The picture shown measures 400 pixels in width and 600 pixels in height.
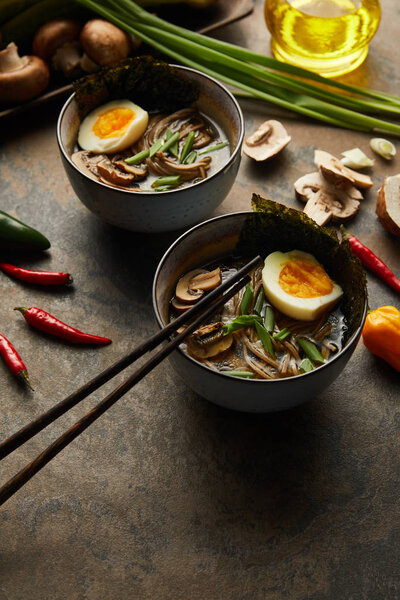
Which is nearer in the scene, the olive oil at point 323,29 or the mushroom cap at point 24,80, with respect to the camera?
the mushroom cap at point 24,80

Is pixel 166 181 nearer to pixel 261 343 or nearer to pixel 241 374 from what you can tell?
pixel 261 343

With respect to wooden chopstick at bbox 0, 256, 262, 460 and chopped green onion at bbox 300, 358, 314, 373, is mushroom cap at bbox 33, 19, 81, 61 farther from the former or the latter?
chopped green onion at bbox 300, 358, 314, 373

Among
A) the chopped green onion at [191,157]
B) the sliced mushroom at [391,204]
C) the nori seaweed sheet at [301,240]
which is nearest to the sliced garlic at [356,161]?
the sliced mushroom at [391,204]

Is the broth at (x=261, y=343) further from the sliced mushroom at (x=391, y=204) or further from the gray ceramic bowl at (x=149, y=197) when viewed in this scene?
the sliced mushroom at (x=391, y=204)

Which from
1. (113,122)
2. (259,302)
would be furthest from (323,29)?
(259,302)

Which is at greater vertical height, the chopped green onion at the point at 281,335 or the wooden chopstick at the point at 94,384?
the wooden chopstick at the point at 94,384

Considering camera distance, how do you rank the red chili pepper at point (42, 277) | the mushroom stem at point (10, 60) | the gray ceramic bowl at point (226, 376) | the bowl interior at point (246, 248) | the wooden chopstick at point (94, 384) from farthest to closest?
the mushroom stem at point (10, 60), the red chili pepper at point (42, 277), the bowl interior at point (246, 248), the gray ceramic bowl at point (226, 376), the wooden chopstick at point (94, 384)

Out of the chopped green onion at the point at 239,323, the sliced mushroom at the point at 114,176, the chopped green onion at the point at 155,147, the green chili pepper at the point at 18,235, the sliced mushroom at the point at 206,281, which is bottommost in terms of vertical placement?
the green chili pepper at the point at 18,235

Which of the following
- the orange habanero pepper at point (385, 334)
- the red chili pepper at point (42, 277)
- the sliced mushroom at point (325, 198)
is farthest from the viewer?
the sliced mushroom at point (325, 198)

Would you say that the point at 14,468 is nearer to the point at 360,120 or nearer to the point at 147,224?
the point at 147,224
